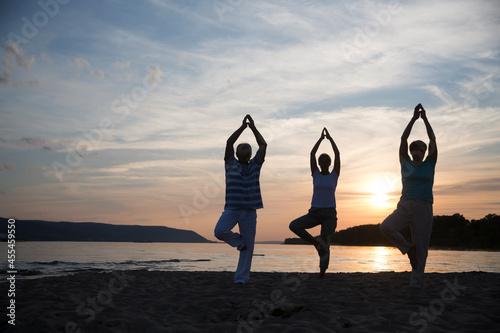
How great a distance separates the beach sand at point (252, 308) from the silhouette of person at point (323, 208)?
3.86 feet

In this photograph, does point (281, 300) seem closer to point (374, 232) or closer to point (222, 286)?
point (222, 286)

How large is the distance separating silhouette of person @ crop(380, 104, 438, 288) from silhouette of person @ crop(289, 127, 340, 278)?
1.68 m

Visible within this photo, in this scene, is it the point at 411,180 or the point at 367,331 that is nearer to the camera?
the point at 367,331

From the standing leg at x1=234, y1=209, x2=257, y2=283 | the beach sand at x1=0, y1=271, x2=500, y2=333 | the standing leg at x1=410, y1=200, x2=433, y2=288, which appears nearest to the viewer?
the beach sand at x1=0, y1=271, x2=500, y2=333

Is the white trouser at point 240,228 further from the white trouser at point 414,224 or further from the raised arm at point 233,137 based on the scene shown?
the white trouser at point 414,224

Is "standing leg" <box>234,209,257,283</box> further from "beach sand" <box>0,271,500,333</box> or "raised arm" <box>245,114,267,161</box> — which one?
"raised arm" <box>245,114,267,161</box>

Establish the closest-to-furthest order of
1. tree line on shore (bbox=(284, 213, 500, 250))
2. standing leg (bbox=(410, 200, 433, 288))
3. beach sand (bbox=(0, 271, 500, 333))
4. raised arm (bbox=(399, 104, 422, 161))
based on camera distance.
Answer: beach sand (bbox=(0, 271, 500, 333)), standing leg (bbox=(410, 200, 433, 288)), raised arm (bbox=(399, 104, 422, 161)), tree line on shore (bbox=(284, 213, 500, 250))

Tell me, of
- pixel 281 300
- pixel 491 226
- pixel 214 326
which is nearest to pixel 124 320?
pixel 214 326

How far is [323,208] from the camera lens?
812 centimetres

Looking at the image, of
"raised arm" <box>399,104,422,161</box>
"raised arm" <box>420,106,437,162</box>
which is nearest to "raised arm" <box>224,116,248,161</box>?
"raised arm" <box>399,104,422,161</box>

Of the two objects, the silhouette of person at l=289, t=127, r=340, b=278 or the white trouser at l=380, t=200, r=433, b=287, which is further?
the silhouette of person at l=289, t=127, r=340, b=278

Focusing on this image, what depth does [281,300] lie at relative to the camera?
5516 mm

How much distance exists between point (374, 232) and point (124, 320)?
4627 inches

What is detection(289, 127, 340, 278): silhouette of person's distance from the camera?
814 cm
